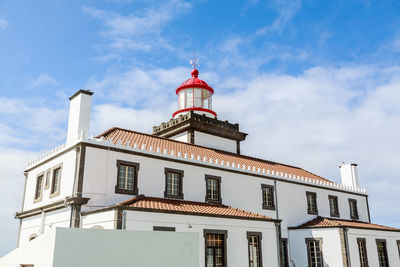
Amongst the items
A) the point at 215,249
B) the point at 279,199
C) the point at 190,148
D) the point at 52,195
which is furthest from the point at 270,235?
the point at 52,195

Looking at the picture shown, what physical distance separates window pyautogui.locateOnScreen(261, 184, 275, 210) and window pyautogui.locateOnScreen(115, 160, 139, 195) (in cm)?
1072

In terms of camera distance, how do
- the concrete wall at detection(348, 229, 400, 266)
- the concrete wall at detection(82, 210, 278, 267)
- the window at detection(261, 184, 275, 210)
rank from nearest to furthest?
the concrete wall at detection(82, 210, 278, 267)
the concrete wall at detection(348, 229, 400, 266)
the window at detection(261, 184, 275, 210)

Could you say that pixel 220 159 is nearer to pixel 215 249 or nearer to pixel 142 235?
pixel 215 249

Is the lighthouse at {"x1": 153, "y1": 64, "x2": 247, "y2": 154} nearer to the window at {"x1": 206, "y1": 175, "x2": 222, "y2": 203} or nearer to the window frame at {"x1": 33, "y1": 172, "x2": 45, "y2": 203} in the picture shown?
the window at {"x1": 206, "y1": 175, "x2": 222, "y2": 203}

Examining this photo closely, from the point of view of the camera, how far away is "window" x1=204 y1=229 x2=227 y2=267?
18.7m

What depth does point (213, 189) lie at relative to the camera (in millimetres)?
23906

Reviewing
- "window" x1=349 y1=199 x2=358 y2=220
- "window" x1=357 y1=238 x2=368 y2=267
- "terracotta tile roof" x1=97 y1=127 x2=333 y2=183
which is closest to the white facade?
"window" x1=357 y1=238 x2=368 y2=267

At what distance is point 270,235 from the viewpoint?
2177 centimetres

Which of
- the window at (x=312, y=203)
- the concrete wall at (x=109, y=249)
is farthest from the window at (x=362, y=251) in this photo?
the concrete wall at (x=109, y=249)

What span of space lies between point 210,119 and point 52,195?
14.7 metres

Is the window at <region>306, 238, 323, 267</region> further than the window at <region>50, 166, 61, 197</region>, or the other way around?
the window at <region>306, 238, 323, 267</region>

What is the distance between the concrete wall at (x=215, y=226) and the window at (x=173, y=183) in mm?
3424

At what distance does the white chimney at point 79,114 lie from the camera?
20.0m

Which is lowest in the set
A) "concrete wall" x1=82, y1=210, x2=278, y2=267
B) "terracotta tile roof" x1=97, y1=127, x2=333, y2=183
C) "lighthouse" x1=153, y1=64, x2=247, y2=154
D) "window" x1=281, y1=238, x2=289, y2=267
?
"window" x1=281, y1=238, x2=289, y2=267
